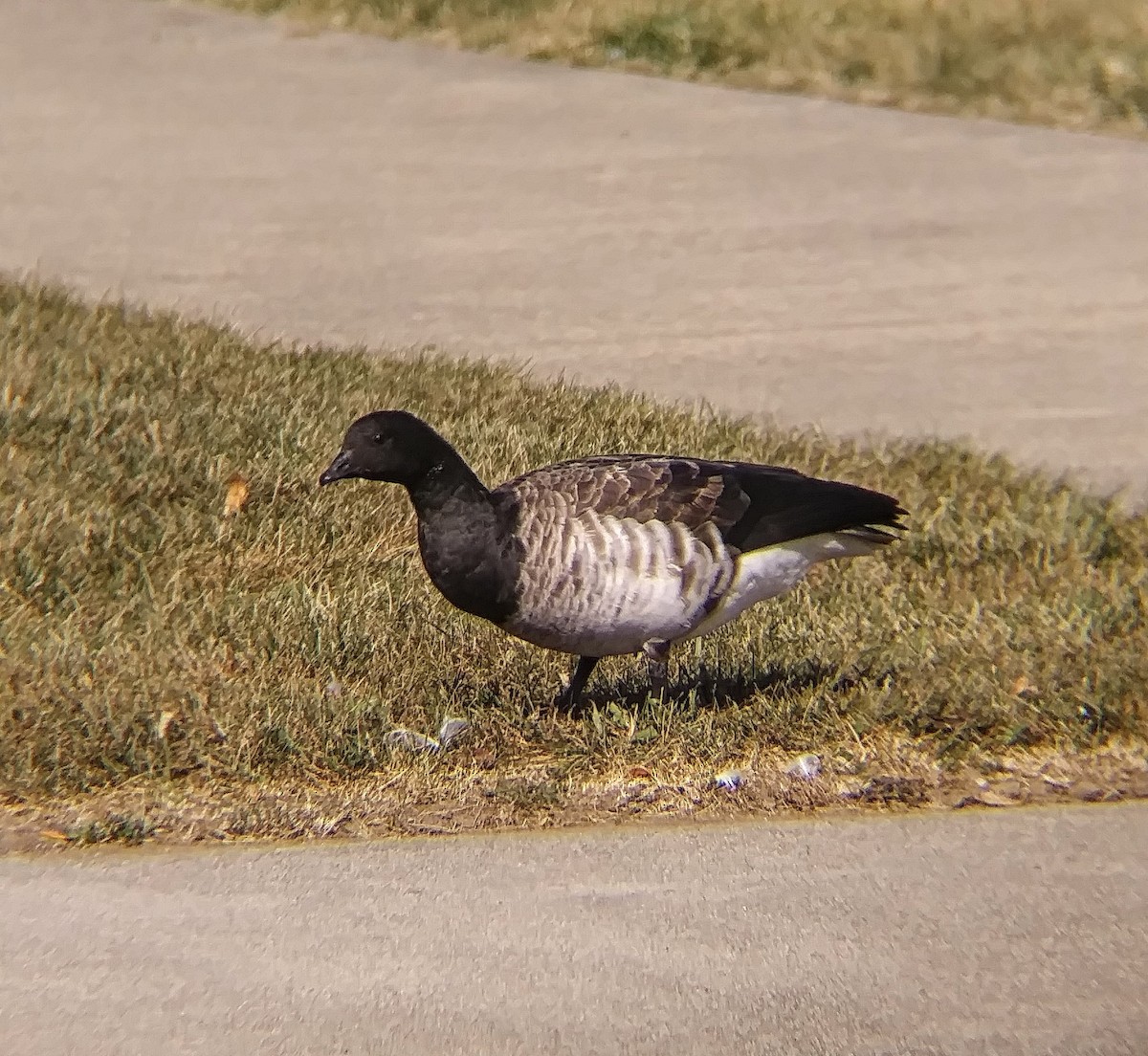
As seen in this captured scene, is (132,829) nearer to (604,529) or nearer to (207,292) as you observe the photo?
(604,529)

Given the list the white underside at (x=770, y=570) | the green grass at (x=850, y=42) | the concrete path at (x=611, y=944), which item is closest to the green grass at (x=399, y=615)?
the white underside at (x=770, y=570)

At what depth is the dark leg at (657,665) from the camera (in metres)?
5.46

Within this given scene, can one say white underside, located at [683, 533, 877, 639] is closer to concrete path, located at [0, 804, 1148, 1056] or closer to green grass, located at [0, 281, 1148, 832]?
green grass, located at [0, 281, 1148, 832]

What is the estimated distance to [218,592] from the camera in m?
6.20

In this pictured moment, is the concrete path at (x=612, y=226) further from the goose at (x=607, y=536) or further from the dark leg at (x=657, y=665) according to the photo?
the dark leg at (x=657, y=665)

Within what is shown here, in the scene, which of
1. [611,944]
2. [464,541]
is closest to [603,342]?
[464,541]

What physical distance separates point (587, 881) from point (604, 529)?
102 cm

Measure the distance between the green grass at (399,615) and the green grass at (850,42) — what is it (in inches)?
185

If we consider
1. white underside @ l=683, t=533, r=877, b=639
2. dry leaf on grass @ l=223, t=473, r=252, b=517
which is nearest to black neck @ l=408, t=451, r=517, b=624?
white underside @ l=683, t=533, r=877, b=639

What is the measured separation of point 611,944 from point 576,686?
1.43 m

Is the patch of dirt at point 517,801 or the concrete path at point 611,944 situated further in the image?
the patch of dirt at point 517,801

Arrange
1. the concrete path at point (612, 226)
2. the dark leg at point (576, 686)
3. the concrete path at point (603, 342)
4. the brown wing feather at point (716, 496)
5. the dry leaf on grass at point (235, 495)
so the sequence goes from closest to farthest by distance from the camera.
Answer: the concrete path at point (603, 342) < the brown wing feather at point (716, 496) < the dark leg at point (576, 686) < the dry leaf on grass at point (235, 495) < the concrete path at point (612, 226)

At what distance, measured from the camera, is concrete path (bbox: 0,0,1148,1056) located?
4.00 m

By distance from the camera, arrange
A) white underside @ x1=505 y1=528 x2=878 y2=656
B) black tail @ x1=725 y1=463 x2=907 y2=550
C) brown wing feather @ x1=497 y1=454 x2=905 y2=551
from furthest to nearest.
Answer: black tail @ x1=725 y1=463 x2=907 y2=550, brown wing feather @ x1=497 y1=454 x2=905 y2=551, white underside @ x1=505 y1=528 x2=878 y2=656
